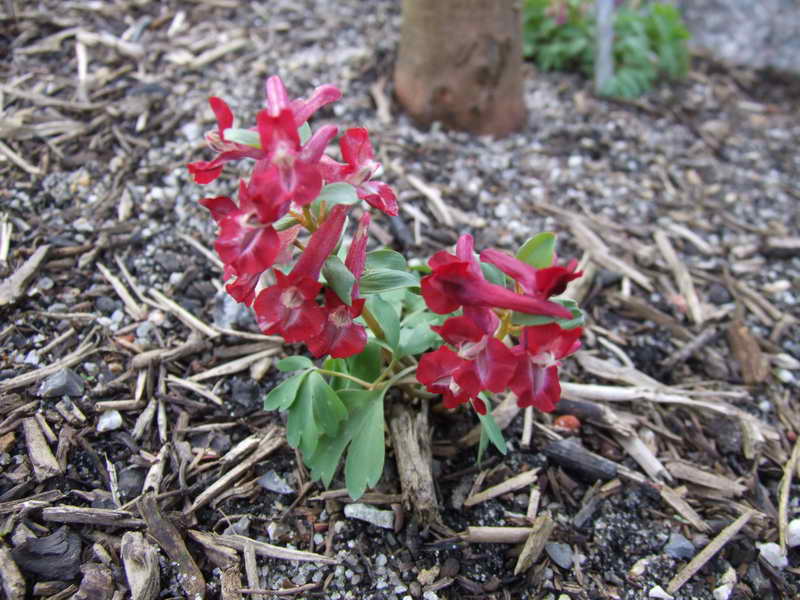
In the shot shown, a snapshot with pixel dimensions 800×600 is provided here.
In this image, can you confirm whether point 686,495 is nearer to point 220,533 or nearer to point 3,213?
point 220,533

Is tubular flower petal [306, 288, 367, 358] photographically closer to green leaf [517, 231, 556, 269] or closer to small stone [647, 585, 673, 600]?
green leaf [517, 231, 556, 269]

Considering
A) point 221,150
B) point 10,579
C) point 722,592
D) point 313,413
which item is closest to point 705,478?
point 722,592

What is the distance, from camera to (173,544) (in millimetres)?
2359

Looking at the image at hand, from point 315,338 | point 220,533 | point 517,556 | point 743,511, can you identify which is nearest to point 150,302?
point 220,533

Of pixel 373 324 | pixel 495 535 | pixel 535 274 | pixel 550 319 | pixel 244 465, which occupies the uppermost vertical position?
pixel 535 274

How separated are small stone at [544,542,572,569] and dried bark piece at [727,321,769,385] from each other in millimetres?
1468

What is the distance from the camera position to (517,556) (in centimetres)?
255

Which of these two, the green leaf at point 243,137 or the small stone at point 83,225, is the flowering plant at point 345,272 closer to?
the green leaf at point 243,137

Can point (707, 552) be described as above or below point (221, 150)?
below

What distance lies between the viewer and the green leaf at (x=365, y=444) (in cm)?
240

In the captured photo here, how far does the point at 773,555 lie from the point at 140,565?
2.44m

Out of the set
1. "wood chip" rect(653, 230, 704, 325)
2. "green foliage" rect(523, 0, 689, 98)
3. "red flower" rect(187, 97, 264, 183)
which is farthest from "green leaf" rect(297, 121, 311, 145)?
"green foliage" rect(523, 0, 689, 98)

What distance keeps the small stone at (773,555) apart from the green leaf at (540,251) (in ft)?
5.22

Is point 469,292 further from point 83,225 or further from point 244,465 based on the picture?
point 83,225
